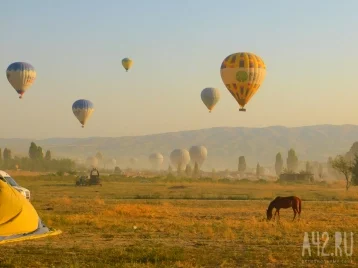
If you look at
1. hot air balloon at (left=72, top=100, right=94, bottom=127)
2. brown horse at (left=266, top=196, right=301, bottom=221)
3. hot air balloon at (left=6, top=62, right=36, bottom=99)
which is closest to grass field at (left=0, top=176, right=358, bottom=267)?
brown horse at (left=266, top=196, right=301, bottom=221)

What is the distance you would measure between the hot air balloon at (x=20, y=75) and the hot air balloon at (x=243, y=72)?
3021 centimetres

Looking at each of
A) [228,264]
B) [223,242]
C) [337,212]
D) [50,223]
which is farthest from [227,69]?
[228,264]

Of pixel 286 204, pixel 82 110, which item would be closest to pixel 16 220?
pixel 286 204

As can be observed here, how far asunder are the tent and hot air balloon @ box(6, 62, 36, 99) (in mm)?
63123

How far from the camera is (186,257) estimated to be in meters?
19.4

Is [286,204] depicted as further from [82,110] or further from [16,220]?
[82,110]

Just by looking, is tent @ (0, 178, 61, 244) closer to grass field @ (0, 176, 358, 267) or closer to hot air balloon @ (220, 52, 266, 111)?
grass field @ (0, 176, 358, 267)

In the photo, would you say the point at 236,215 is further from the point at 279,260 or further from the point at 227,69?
the point at 227,69

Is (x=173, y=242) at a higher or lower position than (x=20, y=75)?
lower

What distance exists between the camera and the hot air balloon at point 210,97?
4345 inches

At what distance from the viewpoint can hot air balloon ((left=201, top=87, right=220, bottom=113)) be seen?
11038 centimetres

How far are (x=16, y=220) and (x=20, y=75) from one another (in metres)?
64.4

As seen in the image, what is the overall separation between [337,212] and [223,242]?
1774 centimetres

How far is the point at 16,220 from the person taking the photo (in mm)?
23094
